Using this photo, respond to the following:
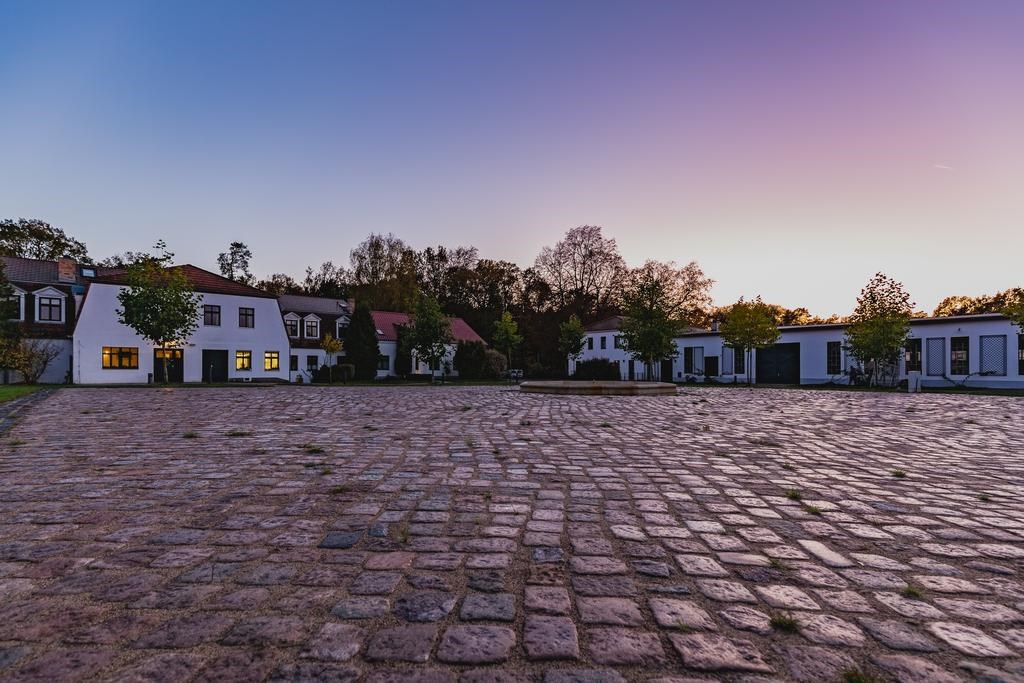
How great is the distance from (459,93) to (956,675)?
17.6 m

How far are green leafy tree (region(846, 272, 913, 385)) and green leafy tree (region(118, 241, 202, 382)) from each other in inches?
1303

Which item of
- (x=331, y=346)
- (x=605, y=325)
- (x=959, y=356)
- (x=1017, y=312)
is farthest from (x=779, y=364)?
(x=331, y=346)

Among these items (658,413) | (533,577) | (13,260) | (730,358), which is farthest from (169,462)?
(13,260)

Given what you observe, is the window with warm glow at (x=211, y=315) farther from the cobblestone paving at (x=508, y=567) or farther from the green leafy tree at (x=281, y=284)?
the cobblestone paving at (x=508, y=567)

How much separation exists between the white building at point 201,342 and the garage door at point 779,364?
3230 centimetres

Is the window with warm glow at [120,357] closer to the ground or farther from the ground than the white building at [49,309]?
closer to the ground

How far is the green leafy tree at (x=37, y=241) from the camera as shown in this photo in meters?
40.8

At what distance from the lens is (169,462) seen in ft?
17.8

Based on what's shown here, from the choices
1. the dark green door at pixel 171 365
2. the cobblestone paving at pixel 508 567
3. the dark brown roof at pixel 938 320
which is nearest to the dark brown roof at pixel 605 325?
the dark brown roof at pixel 938 320

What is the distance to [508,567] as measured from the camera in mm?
2635

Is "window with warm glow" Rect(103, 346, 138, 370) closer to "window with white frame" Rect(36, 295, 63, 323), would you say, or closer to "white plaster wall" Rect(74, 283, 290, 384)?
"white plaster wall" Rect(74, 283, 290, 384)

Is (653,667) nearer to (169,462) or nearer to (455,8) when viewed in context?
(169,462)

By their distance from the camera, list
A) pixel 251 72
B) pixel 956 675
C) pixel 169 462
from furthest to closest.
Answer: pixel 251 72, pixel 169 462, pixel 956 675

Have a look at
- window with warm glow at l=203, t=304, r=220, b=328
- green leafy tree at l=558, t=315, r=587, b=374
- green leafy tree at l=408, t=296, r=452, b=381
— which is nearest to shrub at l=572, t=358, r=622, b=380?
green leafy tree at l=558, t=315, r=587, b=374
